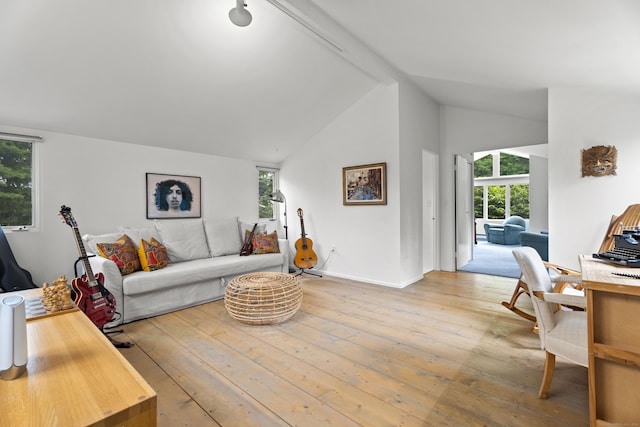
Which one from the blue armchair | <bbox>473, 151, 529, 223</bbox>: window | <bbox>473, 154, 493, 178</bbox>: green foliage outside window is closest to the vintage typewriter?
the blue armchair

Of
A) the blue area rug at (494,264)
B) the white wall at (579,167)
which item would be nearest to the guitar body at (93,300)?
the white wall at (579,167)

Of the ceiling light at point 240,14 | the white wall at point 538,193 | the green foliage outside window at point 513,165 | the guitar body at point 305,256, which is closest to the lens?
the ceiling light at point 240,14

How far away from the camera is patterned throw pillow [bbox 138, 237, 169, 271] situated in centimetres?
313

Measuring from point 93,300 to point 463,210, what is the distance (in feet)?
17.4

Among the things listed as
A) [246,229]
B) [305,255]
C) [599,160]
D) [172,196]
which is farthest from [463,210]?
[172,196]

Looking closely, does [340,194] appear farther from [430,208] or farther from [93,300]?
[93,300]

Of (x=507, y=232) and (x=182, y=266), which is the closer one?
(x=182, y=266)

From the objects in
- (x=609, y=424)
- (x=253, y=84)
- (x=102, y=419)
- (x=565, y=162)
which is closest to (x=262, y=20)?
(x=253, y=84)

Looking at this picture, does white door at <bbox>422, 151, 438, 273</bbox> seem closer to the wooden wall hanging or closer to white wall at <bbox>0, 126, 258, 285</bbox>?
the wooden wall hanging

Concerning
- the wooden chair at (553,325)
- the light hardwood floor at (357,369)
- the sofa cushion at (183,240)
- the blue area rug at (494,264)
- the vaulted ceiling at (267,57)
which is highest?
the vaulted ceiling at (267,57)

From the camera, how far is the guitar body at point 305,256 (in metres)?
4.66

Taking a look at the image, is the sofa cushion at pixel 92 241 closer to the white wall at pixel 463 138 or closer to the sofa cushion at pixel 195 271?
the sofa cushion at pixel 195 271

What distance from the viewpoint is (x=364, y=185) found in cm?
427

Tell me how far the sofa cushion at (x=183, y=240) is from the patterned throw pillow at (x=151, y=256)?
0.32 m
